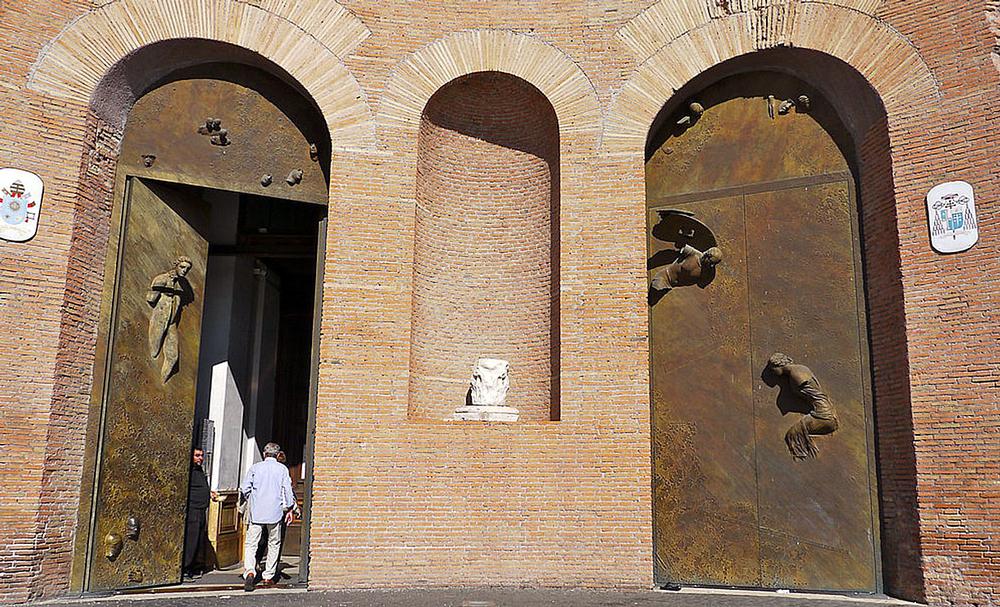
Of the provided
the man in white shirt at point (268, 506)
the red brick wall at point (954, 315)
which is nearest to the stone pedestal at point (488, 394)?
the man in white shirt at point (268, 506)

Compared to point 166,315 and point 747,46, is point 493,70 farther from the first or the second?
point 166,315

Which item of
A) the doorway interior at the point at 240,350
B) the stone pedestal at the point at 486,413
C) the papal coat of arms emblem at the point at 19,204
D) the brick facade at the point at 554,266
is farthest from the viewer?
the doorway interior at the point at 240,350

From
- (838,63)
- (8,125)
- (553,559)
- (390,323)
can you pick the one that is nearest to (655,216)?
(838,63)

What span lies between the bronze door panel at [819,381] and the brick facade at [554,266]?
23 cm

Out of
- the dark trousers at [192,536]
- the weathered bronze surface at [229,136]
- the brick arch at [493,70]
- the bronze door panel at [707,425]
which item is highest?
the brick arch at [493,70]

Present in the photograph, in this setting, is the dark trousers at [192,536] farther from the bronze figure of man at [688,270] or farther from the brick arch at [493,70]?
the bronze figure of man at [688,270]

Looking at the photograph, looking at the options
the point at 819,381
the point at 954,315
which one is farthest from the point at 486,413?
the point at 954,315

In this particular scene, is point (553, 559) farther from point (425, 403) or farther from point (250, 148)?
point (250, 148)

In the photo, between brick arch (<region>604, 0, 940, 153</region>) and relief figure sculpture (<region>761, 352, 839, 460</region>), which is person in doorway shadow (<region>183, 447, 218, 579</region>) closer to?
brick arch (<region>604, 0, 940, 153</region>)

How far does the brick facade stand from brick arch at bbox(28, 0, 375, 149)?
0.02m

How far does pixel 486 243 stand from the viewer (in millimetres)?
9766

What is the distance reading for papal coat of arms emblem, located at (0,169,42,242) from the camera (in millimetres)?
7645

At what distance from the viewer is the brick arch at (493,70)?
8852 mm

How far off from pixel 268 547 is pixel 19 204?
385 centimetres
